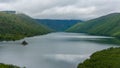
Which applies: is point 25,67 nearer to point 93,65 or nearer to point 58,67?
point 58,67

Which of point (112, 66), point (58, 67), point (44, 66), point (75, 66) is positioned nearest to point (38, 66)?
point (44, 66)

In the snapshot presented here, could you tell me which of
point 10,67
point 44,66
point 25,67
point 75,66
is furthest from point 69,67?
point 10,67

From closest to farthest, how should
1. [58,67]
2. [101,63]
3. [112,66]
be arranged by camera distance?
[112,66] < [101,63] < [58,67]

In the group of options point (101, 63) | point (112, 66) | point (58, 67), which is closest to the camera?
point (112, 66)

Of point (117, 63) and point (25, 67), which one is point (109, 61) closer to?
point (117, 63)

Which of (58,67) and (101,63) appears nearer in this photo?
(101,63)

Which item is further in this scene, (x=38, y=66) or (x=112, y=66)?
(x=38, y=66)

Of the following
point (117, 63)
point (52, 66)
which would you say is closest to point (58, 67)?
point (52, 66)

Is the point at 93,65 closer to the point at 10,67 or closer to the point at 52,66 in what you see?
the point at 52,66
